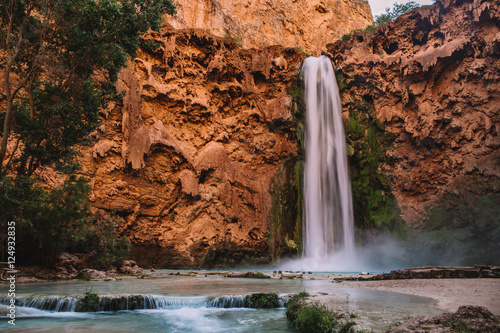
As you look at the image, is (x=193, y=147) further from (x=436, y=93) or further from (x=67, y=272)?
(x=436, y=93)

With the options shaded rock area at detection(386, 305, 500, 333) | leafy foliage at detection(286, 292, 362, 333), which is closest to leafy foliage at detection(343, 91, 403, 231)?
leafy foliage at detection(286, 292, 362, 333)

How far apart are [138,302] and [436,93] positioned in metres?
28.3

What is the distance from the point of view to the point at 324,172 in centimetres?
2784

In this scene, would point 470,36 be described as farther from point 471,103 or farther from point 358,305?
point 358,305

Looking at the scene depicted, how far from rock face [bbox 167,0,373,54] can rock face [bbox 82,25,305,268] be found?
32.0ft

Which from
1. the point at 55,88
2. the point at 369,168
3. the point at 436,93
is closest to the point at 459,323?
the point at 55,88

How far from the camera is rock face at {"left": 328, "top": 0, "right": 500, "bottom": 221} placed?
1003 inches

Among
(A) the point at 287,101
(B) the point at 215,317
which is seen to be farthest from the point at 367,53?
(B) the point at 215,317

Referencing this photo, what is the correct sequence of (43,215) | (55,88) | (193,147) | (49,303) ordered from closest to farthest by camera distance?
1. (49,303)
2. (55,88)
3. (43,215)
4. (193,147)

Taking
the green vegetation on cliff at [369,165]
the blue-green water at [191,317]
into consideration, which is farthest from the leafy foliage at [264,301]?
the green vegetation on cliff at [369,165]

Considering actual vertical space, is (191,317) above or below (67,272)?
below

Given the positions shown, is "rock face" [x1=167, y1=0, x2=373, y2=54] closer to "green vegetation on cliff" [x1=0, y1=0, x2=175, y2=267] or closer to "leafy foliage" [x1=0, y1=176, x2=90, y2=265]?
"green vegetation on cliff" [x1=0, y1=0, x2=175, y2=267]

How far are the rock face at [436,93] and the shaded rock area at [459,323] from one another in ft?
77.9

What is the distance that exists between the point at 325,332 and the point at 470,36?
29.4 metres
